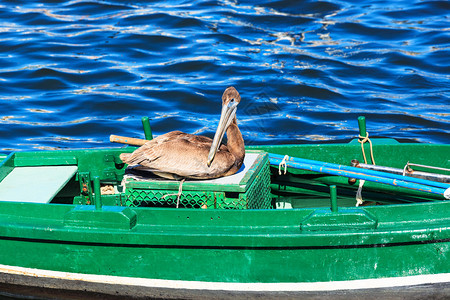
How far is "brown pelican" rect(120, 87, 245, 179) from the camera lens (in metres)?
5.96

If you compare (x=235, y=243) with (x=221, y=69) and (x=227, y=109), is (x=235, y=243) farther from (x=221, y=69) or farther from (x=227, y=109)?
(x=221, y=69)

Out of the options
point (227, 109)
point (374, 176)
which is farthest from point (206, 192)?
point (374, 176)

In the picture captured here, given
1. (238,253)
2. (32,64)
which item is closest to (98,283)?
(238,253)

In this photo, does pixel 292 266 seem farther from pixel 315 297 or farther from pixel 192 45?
pixel 192 45

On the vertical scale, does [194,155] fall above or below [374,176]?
above

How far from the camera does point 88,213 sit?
222 inches

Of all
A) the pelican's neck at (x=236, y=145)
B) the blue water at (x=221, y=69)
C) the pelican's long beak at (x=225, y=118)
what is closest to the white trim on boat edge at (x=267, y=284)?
the pelican's neck at (x=236, y=145)

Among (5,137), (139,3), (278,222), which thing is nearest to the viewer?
(278,222)

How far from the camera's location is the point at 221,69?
47.4ft

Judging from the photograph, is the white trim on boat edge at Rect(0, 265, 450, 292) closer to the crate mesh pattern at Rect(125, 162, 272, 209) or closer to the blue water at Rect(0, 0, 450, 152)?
the crate mesh pattern at Rect(125, 162, 272, 209)

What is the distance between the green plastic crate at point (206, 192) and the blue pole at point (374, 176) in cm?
65

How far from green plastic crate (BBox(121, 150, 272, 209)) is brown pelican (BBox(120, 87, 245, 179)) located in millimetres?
90

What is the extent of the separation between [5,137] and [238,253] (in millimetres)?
7087

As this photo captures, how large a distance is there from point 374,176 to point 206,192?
1.58 metres
